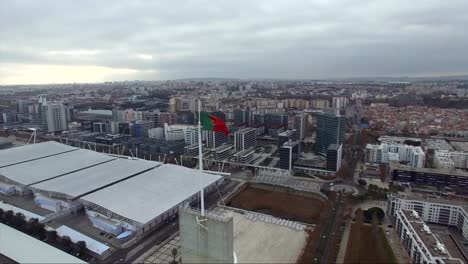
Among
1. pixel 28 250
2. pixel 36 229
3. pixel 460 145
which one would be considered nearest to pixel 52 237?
pixel 36 229

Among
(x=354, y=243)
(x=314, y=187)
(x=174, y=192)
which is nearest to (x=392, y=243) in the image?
(x=354, y=243)

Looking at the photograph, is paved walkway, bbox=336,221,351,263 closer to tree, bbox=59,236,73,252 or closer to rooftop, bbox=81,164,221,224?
rooftop, bbox=81,164,221,224

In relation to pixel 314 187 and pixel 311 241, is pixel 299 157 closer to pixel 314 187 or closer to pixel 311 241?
pixel 314 187

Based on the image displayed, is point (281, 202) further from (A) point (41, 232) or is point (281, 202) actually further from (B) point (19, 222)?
(B) point (19, 222)

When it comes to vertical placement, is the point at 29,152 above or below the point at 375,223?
above

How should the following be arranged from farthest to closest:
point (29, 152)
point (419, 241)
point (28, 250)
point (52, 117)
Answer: point (52, 117) → point (29, 152) → point (419, 241) → point (28, 250)

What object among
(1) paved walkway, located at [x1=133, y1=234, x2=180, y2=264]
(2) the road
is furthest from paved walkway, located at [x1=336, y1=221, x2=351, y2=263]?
(1) paved walkway, located at [x1=133, y1=234, x2=180, y2=264]
